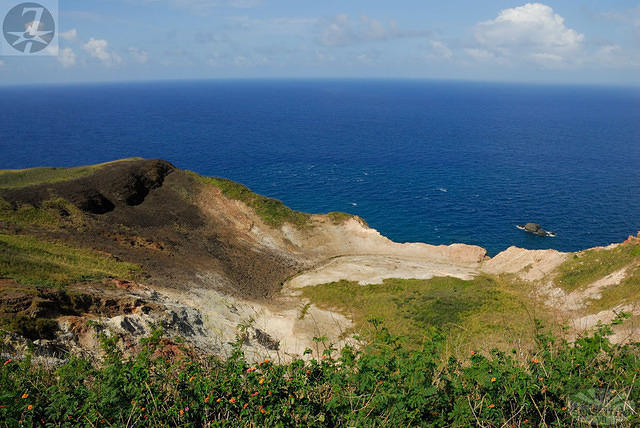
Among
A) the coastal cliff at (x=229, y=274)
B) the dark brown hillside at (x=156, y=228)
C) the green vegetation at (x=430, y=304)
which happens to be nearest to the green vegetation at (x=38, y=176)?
the coastal cliff at (x=229, y=274)

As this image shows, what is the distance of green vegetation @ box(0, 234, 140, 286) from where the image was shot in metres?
29.2

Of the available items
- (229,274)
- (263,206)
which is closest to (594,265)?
(229,274)

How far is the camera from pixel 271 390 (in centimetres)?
969

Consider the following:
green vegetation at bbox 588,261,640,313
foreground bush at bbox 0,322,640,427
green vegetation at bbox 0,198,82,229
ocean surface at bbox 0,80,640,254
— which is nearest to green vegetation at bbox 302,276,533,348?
green vegetation at bbox 588,261,640,313

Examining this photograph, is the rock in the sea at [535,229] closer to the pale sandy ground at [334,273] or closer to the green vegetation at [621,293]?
the pale sandy ground at [334,273]

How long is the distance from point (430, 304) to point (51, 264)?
1458 inches

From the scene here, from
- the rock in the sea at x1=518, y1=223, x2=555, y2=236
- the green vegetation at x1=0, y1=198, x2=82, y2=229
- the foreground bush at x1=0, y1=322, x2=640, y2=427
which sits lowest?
the rock in the sea at x1=518, y1=223, x2=555, y2=236

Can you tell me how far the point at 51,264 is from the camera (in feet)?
106

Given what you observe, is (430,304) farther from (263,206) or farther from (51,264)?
(51,264)

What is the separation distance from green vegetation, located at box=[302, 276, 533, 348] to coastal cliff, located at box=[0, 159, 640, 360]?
23 centimetres

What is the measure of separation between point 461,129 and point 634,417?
201 meters

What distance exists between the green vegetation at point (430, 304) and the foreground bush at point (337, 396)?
871 inches

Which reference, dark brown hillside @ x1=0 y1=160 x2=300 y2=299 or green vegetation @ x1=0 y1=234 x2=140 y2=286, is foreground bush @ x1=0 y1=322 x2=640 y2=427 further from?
dark brown hillside @ x1=0 y1=160 x2=300 y2=299

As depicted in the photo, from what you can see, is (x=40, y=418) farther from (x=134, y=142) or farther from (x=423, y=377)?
(x=134, y=142)
